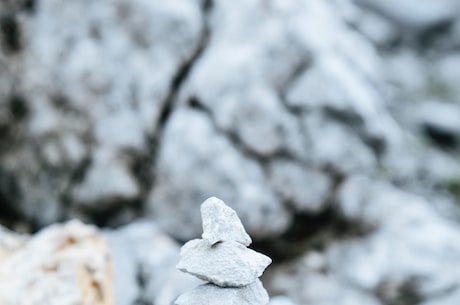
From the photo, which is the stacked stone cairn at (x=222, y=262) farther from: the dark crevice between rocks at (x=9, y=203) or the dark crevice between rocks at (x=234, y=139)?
the dark crevice between rocks at (x=9, y=203)

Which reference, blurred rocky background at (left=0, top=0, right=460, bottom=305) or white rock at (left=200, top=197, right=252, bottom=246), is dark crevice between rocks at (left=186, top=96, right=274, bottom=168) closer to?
blurred rocky background at (left=0, top=0, right=460, bottom=305)

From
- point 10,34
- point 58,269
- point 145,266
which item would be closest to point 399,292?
point 145,266

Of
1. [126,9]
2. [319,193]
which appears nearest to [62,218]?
[126,9]

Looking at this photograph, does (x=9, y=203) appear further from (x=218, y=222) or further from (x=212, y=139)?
(x=218, y=222)

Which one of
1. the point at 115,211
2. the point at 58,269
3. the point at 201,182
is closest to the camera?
the point at 58,269

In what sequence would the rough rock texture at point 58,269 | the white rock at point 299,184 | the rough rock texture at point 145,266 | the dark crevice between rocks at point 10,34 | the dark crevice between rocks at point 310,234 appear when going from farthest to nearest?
the dark crevice between rocks at point 10,34 → the dark crevice between rocks at point 310,234 → the white rock at point 299,184 → the rough rock texture at point 145,266 → the rough rock texture at point 58,269

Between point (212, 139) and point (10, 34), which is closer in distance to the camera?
point (212, 139)

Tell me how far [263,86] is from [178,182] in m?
0.97

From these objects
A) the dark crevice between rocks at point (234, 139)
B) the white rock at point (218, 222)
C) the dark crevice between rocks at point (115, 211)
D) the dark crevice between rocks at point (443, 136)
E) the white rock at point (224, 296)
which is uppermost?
the dark crevice between rocks at point (443, 136)

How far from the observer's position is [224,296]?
2.20 m

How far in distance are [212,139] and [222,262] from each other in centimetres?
189

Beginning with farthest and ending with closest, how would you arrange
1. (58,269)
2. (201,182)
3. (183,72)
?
(183,72) < (201,182) < (58,269)

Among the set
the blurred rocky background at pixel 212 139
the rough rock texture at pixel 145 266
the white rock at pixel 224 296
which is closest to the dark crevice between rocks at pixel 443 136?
the blurred rocky background at pixel 212 139

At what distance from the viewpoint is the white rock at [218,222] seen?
6.91 ft
